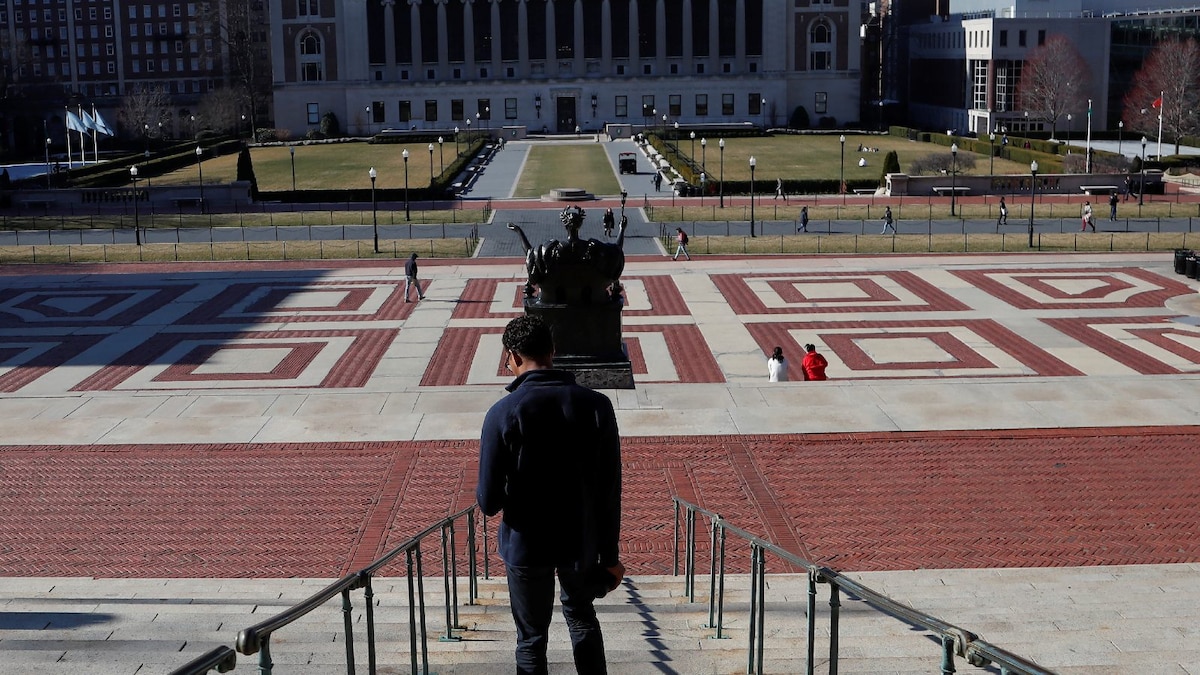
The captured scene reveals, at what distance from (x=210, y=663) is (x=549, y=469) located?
2456mm

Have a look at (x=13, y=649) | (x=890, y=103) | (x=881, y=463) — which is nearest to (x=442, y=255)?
(x=881, y=463)

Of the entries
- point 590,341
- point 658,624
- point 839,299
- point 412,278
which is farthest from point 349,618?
point 839,299

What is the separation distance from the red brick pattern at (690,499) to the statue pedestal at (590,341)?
2950mm

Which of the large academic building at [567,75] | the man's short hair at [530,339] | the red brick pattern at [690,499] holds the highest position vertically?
the large academic building at [567,75]

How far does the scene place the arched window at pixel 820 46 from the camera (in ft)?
431

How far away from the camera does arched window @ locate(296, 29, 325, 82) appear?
131 m

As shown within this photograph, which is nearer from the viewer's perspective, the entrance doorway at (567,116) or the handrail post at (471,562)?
the handrail post at (471,562)

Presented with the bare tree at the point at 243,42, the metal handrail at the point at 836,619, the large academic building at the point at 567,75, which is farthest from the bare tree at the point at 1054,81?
the metal handrail at the point at 836,619

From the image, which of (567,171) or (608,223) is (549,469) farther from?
(567,171)

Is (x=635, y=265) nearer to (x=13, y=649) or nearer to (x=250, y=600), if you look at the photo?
(x=250, y=600)

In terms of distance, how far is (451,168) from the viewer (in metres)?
82.6

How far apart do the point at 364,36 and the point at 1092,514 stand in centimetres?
12156

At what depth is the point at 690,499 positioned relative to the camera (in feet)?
61.1

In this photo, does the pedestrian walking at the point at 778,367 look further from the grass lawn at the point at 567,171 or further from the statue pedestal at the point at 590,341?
the grass lawn at the point at 567,171
